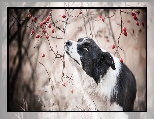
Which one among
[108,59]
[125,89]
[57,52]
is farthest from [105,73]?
[57,52]

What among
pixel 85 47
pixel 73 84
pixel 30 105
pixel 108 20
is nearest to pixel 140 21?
pixel 108 20

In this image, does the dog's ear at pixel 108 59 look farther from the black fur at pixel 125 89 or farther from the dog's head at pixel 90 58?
the black fur at pixel 125 89

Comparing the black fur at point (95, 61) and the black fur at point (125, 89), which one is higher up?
the black fur at point (95, 61)

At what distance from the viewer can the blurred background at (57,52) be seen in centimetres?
319

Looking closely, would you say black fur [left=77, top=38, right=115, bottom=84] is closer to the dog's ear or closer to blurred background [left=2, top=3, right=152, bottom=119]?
the dog's ear

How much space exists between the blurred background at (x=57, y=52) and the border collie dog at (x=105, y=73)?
70 millimetres

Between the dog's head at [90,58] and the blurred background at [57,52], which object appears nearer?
the dog's head at [90,58]

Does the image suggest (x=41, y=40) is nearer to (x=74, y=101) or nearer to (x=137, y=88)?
(x=74, y=101)

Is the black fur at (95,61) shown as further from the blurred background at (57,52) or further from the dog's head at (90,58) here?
the blurred background at (57,52)

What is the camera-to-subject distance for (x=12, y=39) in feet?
10.6

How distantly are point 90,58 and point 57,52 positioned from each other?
34 centimetres

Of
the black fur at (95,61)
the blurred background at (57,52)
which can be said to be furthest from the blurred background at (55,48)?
the black fur at (95,61)

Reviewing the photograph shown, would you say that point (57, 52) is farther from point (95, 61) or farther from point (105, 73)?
point (105, 73)

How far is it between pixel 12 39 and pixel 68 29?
A: 1.90 ft
